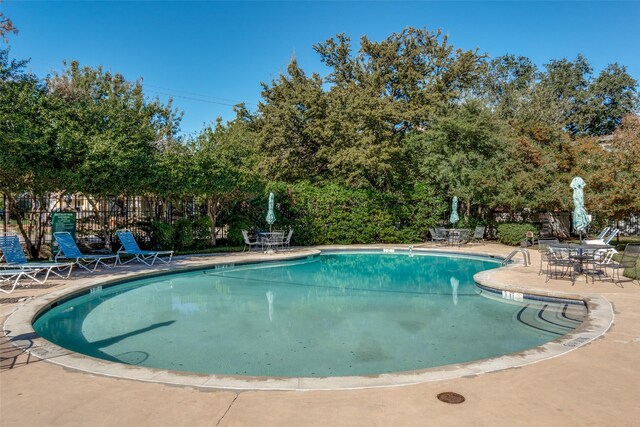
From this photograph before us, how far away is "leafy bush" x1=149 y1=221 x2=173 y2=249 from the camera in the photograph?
52.1 ft

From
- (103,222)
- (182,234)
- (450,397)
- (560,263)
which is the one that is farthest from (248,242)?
(450,397)

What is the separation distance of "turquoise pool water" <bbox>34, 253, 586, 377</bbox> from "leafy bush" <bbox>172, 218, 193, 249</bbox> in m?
4.65

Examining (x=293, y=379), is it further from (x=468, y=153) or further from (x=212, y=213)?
(x=468, y=153)

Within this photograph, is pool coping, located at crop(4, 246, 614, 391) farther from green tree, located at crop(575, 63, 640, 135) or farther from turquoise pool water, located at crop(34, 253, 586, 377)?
green tree, located at crop(575, 63, 640, 135)

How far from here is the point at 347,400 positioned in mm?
3570

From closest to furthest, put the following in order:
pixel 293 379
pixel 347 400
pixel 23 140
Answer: pixel 347 400 < pixel 293 379 < pixel 23 140

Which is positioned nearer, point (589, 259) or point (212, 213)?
point (589, 259)

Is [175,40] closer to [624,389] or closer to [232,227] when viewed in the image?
[232,227]

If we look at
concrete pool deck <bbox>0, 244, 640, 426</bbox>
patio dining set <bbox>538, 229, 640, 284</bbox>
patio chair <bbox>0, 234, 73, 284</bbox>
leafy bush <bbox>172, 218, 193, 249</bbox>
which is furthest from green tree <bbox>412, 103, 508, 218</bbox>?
→ patio chair <bbox>0, 234, 73, 284</bbox>

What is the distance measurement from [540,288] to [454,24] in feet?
74.3

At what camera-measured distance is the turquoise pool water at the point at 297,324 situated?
5695 millimetres

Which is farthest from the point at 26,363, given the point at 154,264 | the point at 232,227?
the point at 232,227

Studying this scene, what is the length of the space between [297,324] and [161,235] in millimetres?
10217

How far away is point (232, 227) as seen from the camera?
60.7ft
